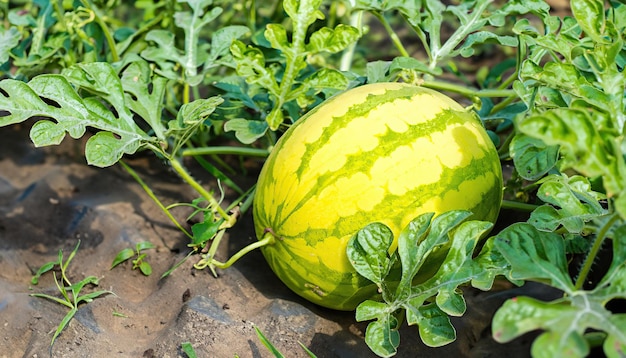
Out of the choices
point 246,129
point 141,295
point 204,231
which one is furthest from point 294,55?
point 141,295

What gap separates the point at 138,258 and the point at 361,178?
2.86 ft

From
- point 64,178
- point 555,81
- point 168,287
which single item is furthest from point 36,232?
point 555,81

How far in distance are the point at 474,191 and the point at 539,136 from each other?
0.55 m

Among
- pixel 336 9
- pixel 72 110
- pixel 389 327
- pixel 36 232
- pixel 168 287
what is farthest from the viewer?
pixel 336 9

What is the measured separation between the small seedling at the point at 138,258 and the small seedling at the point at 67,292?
0.36ft

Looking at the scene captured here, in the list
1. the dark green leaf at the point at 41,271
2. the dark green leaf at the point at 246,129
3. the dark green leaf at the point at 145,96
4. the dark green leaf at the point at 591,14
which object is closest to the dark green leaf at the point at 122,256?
the dark green leaf at the point at 41,271

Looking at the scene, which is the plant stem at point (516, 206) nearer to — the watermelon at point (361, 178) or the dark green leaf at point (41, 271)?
the watermelon at point (361, 178)

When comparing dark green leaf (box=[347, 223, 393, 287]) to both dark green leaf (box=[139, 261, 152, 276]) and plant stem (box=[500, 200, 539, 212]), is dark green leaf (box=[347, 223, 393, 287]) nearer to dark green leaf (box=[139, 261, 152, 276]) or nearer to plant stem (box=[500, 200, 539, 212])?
plant stem (box=[500, 200, 539, 212])

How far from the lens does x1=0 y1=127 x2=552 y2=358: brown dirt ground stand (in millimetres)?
1940

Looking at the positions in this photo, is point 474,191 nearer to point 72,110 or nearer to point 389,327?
point 389,327

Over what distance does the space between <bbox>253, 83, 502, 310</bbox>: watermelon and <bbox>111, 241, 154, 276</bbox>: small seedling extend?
49cm

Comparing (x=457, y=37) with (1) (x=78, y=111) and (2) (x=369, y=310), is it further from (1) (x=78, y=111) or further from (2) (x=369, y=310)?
(1) (x=78, y=111)

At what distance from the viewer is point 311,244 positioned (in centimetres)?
191

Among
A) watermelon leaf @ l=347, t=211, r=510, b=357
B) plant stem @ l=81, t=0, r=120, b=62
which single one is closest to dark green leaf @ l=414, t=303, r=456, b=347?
watermelon leaf @ l=347, t=211, r=510, b=357
